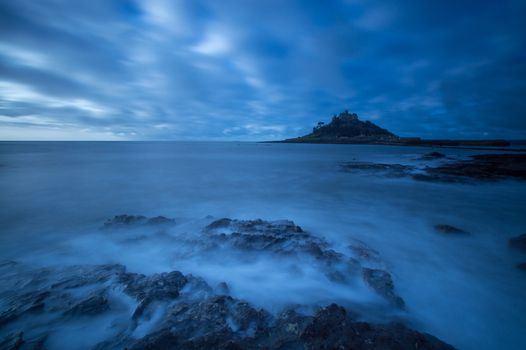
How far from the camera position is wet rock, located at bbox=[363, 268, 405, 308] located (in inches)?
141

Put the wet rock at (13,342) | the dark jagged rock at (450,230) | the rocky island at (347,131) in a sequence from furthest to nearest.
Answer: the rocky island at (347,131) → the dark jagged rock at (450,230) → the wet rock at (13,342)

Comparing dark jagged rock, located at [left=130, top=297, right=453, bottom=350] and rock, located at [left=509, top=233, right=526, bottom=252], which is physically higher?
dark jagged rock, located at [left=130, top=297, right=453, bottom=350]

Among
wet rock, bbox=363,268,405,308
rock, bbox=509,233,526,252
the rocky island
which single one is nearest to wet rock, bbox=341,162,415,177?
rock, bbox=509,233,526,252

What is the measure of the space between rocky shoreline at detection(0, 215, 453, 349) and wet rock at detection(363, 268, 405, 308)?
16mm

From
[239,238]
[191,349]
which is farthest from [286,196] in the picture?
[191,349]

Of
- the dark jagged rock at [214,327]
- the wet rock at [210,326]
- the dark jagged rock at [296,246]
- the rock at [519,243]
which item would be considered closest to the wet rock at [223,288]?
the dark jagged rock at [214,327]

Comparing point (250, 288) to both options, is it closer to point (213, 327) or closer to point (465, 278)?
point (213, 327)

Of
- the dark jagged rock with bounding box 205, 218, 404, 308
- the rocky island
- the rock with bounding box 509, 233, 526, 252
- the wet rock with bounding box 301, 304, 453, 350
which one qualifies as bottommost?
the rock with bounding box 509, 233, 526, 252

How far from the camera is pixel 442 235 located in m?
6.25

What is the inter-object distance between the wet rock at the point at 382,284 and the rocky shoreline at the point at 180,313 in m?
0.02

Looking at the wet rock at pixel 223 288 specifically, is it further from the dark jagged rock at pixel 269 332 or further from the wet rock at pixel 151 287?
the dark jagged rock at pixel 269 332

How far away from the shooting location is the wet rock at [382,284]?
3572mm

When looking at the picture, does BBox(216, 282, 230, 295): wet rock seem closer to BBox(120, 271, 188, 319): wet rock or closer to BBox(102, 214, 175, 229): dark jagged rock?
BBox(120, 271, 188, 319): wet rock

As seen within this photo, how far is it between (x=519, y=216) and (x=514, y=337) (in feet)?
24.9
